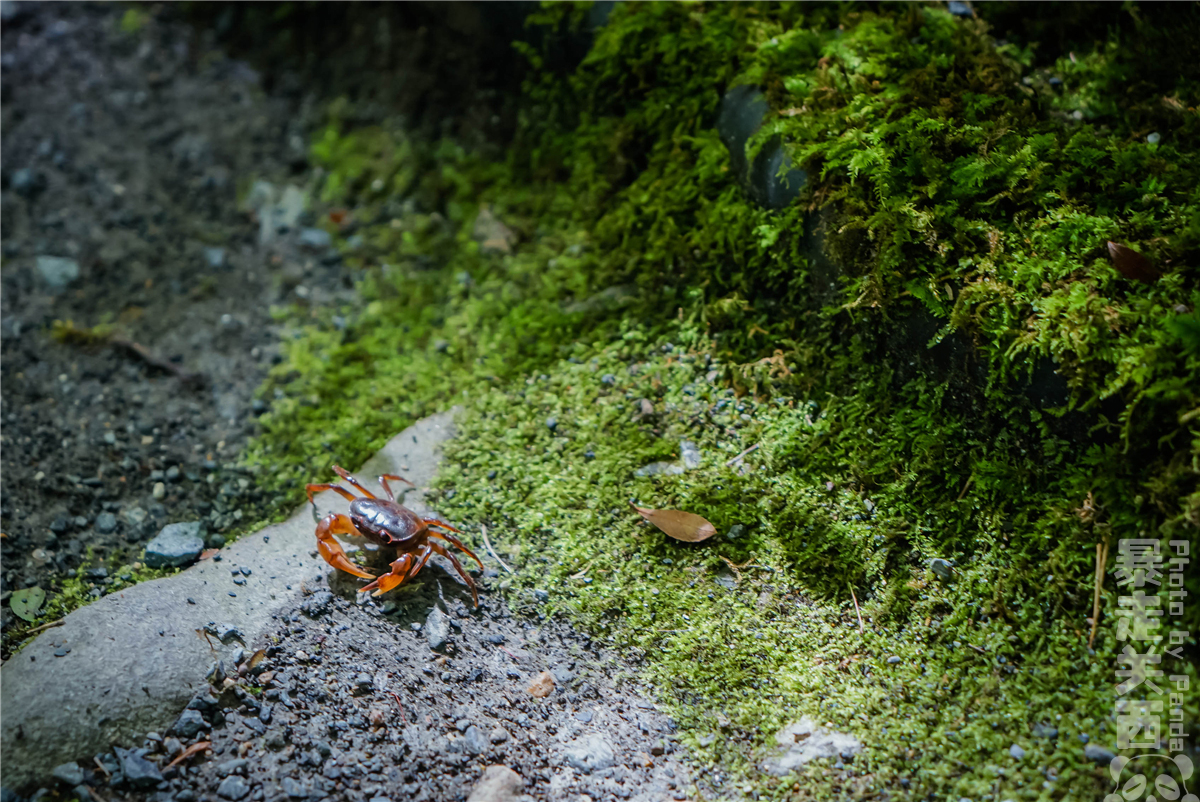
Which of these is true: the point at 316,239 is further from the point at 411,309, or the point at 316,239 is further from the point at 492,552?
the point at 492,552

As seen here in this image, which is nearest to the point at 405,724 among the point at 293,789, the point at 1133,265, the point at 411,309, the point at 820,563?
the point at 293,789

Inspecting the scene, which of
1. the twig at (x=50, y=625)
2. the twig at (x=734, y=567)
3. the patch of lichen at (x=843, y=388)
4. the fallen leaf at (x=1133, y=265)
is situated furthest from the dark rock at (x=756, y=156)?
the twig at (x=50, y=625)

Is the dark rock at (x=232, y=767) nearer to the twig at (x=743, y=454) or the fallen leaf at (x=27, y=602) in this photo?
the fallen leaf at (x=27, y=602)

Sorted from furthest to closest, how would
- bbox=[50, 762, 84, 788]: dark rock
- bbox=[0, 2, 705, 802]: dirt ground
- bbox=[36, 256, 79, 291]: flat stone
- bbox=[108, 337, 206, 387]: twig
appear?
bbox=[36, 256, 79, 291]: flat stone, bbox=[108, 337, 206, 387]: twig, bbox=[0, 2, 705, 802]: dirt ground, bbox=[50, 762, 84, 788]: dark rock

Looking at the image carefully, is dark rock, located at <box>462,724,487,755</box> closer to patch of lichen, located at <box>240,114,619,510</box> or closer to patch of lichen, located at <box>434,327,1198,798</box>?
patch of lichen, located at <box>434,327,1198,798</box>

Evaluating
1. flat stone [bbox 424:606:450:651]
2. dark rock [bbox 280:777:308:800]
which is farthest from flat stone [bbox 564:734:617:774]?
dark rock [bbox 280:777:308:800]
